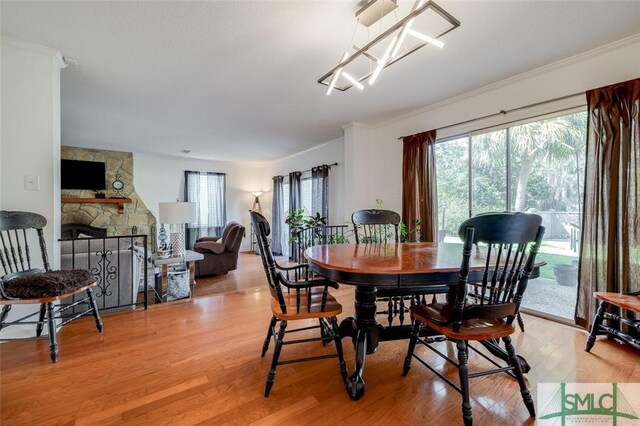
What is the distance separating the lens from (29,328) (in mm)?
2219

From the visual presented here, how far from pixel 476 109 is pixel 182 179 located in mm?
6394

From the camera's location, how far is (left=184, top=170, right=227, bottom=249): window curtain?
6.80 m

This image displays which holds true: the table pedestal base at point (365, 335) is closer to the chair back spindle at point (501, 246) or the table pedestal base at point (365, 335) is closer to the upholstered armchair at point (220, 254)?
the chair back spindle at point (501, 246)

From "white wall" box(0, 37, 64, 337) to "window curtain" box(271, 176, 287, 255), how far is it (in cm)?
476

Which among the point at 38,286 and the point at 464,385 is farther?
the point at 38,286

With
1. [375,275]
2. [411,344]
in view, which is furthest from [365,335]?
[375,275]

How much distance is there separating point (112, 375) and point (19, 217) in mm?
1386

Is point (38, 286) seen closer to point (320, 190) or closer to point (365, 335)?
point (365, 335)

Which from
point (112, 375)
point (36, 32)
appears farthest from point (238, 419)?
point (36, 32)

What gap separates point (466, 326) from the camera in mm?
1425

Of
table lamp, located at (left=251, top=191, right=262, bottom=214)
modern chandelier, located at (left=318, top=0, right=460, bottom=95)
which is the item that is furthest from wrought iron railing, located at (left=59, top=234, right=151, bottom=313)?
table lamp, located at (left=251, top=191, right=262, bottom=214)

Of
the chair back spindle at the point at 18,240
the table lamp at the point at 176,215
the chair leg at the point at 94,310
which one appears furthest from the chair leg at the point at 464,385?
the table lamp at the point at 176,215

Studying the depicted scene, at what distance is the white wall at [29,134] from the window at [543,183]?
4163 mm

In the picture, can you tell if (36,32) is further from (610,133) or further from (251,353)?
(610,133)
